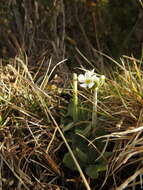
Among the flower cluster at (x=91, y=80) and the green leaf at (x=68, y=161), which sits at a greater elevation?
the flower cluster at (x=91, y=80)

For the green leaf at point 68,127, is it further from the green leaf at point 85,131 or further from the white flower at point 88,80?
the white flower at point 88,80

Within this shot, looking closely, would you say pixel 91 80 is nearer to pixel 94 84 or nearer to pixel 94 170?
pixel 94 84

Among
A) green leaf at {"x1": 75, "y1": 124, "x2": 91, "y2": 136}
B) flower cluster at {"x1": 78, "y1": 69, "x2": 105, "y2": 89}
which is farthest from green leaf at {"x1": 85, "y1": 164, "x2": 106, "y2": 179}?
flower cluster at {"x1": 78, "y1": 69, "x2": 105, "y2": 89}

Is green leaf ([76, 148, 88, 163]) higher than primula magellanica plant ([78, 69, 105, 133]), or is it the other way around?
primula magellanica plant ([78, 69, 105, 133])

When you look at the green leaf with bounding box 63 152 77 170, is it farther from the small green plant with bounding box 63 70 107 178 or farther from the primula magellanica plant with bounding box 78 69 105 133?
the primula magellanica plant with bounding box 78 69 105 133

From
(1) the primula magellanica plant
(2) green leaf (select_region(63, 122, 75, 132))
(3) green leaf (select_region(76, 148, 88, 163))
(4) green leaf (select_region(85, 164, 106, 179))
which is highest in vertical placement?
(1) the primula magellanica plant

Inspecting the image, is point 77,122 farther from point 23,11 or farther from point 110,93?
point 23,11

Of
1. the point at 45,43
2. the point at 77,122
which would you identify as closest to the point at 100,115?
the point at 77,122

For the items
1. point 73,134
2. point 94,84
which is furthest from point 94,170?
point 94,84

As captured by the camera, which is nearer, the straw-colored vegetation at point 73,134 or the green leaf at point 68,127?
the straw-colored vegetation at point 73,134

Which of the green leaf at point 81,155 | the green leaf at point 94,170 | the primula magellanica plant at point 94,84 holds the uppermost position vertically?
the primula magellanica plant at point 94,84

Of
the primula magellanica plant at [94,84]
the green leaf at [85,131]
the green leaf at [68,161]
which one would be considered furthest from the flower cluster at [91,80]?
the green leaf at [68,161]
